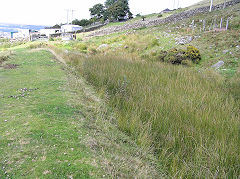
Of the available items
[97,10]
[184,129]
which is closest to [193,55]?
[184,129]

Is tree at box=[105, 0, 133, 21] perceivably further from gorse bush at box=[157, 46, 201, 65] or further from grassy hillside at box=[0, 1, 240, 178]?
grassy hillside at box=[0, 1, 240, 178]

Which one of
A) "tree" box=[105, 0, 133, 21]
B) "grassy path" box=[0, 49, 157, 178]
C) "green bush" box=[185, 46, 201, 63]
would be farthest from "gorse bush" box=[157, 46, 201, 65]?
"tree" box=[105, 0, 133, 21]

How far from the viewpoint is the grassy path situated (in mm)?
1620

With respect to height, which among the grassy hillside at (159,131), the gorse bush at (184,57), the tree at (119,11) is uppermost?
the tree at (119,11)

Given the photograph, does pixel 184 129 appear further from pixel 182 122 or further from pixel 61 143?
pixel 61 143

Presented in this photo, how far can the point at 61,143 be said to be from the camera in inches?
78.5

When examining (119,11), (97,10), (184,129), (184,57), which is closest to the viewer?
(184,129)

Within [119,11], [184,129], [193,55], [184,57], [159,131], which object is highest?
[119,11]

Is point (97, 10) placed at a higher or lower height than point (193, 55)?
higher

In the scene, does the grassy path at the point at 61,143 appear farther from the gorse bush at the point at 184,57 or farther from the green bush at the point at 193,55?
the green bush at the point at 193,55

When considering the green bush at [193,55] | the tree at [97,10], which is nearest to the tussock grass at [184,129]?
the green bush at [193,55]

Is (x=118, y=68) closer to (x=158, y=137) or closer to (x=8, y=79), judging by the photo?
(x=8, y=79)

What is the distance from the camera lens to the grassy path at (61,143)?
5.32ft

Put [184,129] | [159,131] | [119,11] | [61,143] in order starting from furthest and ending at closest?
1. [119,11]
2. [159,131]
3. [184,129]
4. [61,143]
